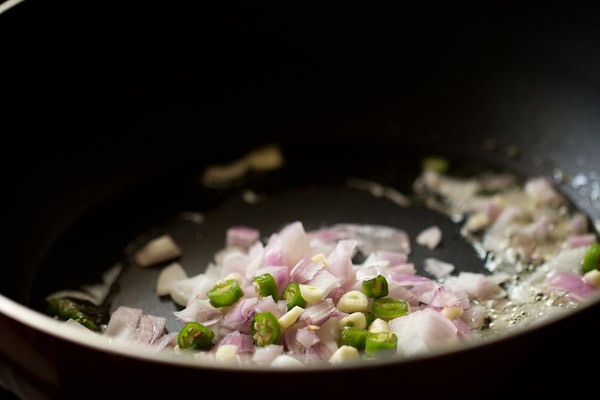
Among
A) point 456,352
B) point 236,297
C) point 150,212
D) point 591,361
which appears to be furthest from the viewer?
point 150,212

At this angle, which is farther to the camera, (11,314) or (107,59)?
(107,59)

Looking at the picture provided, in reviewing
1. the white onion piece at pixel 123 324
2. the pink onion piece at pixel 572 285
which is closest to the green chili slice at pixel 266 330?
the white onion piece at pixel 123 324

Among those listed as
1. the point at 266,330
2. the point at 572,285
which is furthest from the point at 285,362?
the point at 572,285

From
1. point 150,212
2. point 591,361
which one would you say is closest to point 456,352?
point 591,361

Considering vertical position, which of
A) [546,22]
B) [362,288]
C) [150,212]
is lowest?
[362,288]

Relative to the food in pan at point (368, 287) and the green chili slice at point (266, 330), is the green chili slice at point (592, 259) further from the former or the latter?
the green chili slice at point (266, 330)

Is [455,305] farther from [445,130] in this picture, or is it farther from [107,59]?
[107,59]

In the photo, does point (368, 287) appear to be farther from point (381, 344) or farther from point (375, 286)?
point (381, 344)
